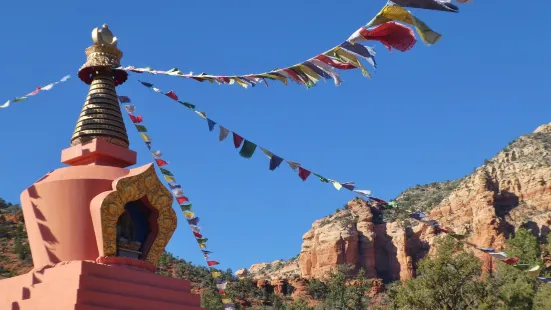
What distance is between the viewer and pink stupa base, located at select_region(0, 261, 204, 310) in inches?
438

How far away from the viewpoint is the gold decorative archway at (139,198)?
12180mm

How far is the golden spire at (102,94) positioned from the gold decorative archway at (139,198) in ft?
4.70

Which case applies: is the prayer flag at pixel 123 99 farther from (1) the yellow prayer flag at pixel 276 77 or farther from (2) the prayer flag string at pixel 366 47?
(1) the yellow prayer flag at pixel 276 77

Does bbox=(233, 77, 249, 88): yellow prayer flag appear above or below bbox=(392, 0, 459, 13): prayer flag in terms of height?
above

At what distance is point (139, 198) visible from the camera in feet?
42.4

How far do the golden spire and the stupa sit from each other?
0.02m

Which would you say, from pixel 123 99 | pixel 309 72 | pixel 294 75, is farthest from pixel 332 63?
pixel 123 99

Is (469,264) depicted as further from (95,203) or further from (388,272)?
(388,272)

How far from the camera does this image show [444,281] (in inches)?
1133

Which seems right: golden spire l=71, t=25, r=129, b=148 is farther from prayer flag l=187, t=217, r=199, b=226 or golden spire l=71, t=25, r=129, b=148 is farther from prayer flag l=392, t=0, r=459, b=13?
prayer flag l=392, t=0, r=459, b=13

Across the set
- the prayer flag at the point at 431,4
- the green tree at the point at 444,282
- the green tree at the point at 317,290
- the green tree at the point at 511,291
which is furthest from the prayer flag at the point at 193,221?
the green tree at the point at 317,290

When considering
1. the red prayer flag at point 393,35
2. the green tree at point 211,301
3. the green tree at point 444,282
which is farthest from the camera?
the green tree at point 211,301

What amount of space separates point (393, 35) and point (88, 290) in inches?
260

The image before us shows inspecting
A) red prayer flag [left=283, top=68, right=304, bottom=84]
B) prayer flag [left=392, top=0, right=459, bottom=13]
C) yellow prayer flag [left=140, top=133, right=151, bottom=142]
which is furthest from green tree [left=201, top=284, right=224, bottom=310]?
prayer flag [left=392, top=0, right=459, bottom=13]
